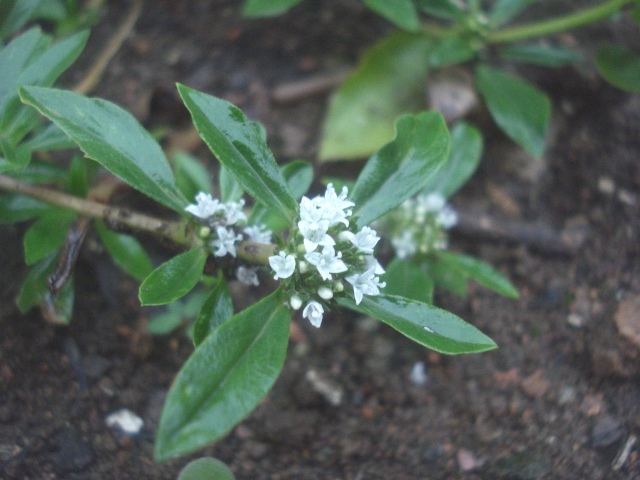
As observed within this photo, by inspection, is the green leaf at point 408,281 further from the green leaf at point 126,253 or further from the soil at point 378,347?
the green leaf at point 126,253

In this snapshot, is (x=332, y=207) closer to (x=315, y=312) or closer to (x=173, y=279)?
(x=315, y=312)

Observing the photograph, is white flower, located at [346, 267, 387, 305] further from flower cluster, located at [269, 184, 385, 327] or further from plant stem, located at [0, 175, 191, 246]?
plant stem, located at [0, 175, 191, 246]

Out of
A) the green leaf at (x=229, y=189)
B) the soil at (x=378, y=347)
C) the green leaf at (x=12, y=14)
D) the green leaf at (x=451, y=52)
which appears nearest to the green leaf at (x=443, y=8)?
the green leaf at (x=451, y=52)

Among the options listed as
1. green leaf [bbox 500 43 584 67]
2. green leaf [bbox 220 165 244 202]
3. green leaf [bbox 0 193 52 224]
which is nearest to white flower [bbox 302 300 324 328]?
green leaf [bbox 220 165 244 202]

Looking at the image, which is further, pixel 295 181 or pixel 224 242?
pixel 295 181

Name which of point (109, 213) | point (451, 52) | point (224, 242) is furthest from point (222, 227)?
point (451, 52)

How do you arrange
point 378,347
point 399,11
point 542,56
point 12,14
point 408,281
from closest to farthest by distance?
point 12,14, point 408,281, point 378,347, point 399,11, point 542,56
